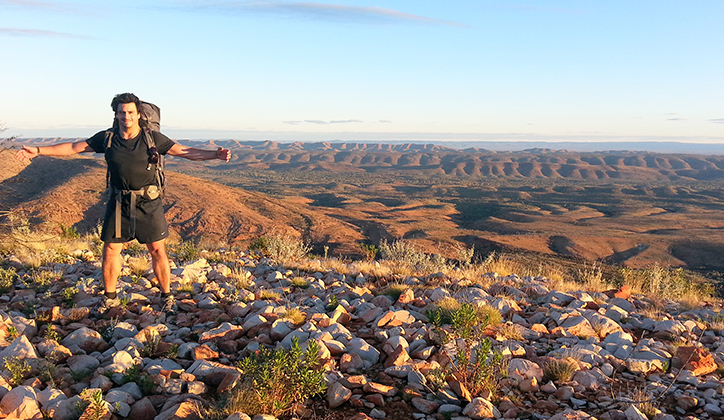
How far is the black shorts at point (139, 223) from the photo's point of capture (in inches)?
174

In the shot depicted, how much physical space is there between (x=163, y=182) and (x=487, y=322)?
332 centimetres

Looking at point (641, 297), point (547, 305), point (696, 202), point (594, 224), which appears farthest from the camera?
point (696, 202)

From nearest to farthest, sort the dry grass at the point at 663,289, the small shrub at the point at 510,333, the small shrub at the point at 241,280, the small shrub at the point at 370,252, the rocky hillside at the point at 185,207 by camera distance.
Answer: the small shrub at the point at 510,333 → the small shrub at the point at 241,280 → the dry grass at the point at 663,289 → the small shrub at the point at 370,252 → the rocky hillside at the point at 185,207

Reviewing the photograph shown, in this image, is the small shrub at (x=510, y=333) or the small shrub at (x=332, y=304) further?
the small shrub at (x=332, y=304)

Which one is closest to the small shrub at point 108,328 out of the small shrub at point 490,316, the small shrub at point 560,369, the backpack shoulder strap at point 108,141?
the backpack shoulder strap at point 108,141

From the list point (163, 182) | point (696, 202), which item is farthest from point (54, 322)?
point (696, 202)

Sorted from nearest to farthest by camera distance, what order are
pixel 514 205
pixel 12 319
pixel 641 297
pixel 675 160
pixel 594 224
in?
1. pixel 12 319
2. pixel 641 297
3. pixel 594 224
4. pixel 514 205
5. pixel 675 160

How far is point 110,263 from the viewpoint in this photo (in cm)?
456

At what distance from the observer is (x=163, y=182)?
463 cm

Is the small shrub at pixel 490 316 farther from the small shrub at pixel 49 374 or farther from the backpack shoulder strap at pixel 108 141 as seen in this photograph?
the backpack shoulder strap at pixel 108 141

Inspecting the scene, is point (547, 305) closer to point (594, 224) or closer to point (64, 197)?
point (64, 197)

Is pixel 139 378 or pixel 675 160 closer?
pixel 139 378

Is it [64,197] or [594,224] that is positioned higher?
[64,197]

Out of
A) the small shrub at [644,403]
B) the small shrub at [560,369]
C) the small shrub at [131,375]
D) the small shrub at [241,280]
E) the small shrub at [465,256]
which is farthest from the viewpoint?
the small shrub at [465,256]
